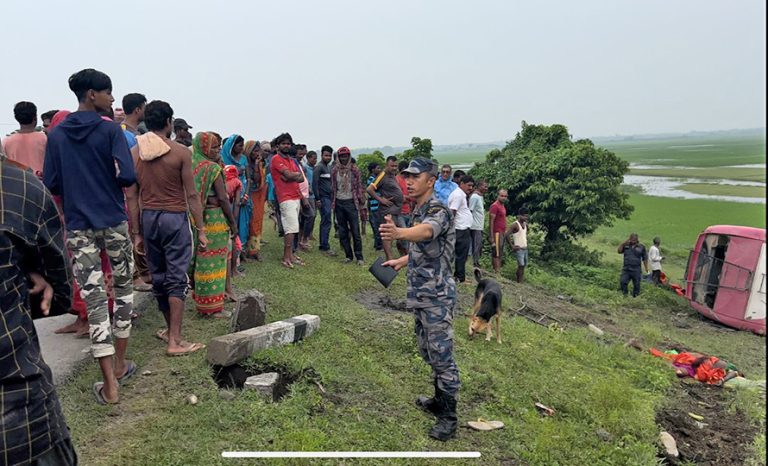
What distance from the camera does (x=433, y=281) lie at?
3895 millimetres

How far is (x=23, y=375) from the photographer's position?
1.89 meters

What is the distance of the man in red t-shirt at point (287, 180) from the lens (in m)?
7.88

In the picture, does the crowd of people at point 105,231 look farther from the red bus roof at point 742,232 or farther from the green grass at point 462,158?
the green grass at point 462,158

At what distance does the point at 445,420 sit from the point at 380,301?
3.72 metres

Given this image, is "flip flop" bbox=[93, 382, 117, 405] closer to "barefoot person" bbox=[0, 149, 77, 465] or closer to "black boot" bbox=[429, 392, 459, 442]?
"barefoot person" bbox=[0, 149, 77, 465]

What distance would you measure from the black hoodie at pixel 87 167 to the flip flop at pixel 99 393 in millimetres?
1183

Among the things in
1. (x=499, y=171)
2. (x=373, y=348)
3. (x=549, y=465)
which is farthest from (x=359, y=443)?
(x=499, y=171)

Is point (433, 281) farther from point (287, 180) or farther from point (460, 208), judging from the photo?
point (460, 208)

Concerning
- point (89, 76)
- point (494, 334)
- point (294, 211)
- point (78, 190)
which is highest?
point (89, 76)

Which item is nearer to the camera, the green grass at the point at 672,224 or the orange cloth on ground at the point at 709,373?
the orange cloth on ground at the point at 709,373

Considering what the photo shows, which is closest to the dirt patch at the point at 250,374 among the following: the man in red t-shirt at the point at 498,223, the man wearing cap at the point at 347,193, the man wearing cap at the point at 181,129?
the man wearing cap at the point at 181,129

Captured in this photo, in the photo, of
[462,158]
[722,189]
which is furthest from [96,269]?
[462,158]

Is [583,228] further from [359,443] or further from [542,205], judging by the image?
[359,443]

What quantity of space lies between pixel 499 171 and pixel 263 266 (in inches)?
414
